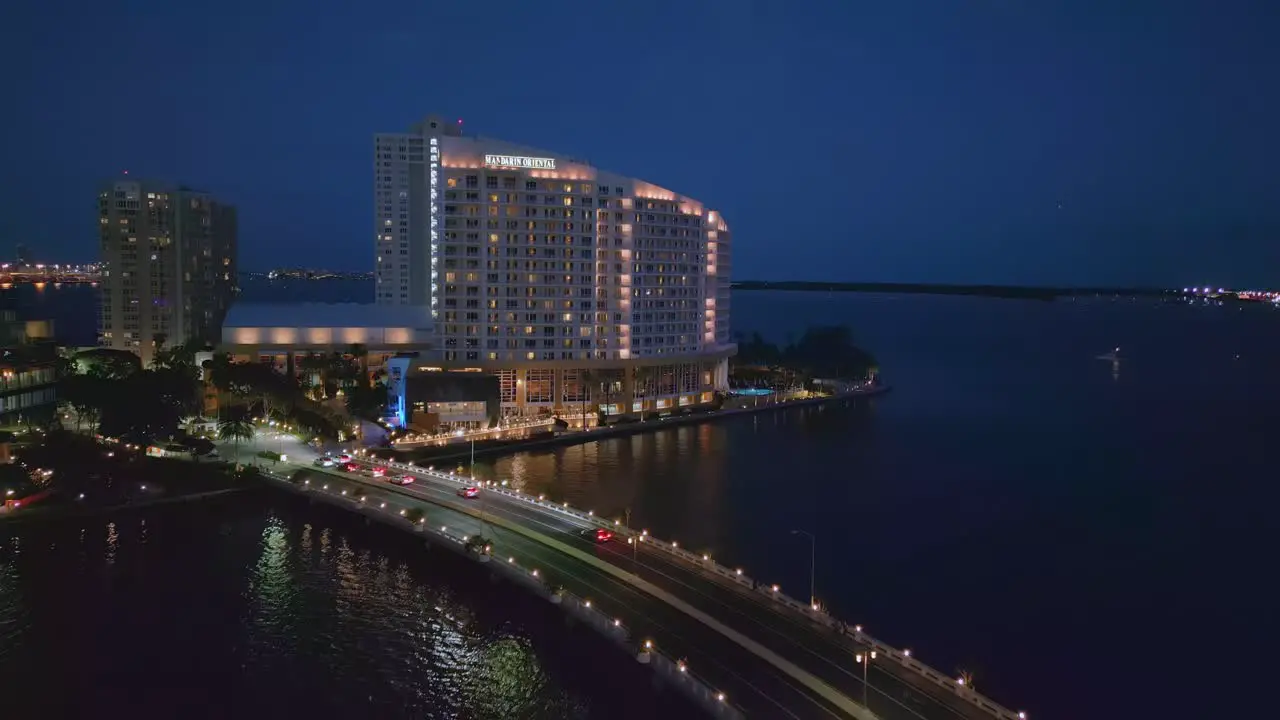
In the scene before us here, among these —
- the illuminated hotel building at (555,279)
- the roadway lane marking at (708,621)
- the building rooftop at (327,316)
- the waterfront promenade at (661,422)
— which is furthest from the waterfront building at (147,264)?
the roadway lane marking at (708,621)

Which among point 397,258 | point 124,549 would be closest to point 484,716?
point 124,549

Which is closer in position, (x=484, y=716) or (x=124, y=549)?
(x=484, y=716)

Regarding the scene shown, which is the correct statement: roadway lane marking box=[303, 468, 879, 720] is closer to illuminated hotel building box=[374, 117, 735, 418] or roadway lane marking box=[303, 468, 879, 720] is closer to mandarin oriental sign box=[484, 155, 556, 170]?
illuminated hotel building box=[374, 117, 735, 418]

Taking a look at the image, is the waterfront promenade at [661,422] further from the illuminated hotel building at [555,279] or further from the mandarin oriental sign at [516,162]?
the mandarin oriental sign at [516,162]

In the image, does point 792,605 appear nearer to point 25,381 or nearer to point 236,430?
point 236,430

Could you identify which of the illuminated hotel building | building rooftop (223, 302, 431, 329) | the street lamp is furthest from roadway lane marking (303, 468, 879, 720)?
building rooftop (223, 302, 431, 329)

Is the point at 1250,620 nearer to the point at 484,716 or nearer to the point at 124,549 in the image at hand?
the point at 484,716
